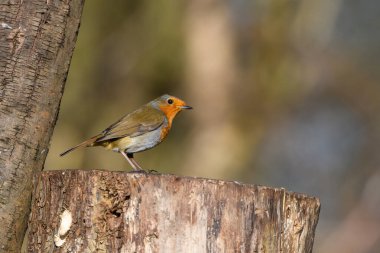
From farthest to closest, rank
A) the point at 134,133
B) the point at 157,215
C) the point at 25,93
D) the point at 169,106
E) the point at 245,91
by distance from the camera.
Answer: the point at 245,91 → the point at 169,106 → the point at 134,133 → the point at 25,93 → the point at 157,215

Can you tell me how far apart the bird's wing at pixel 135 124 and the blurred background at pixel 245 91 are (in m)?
5.03

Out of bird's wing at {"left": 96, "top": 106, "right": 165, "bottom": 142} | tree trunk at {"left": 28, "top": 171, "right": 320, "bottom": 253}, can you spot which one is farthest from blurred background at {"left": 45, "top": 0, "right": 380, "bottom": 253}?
tree trunk at {"left": 28, "top": 171, "right": 320, "bottom": 253}

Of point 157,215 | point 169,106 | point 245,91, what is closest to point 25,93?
point 157,215

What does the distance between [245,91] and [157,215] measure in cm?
890

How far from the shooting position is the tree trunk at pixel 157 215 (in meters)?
3.82

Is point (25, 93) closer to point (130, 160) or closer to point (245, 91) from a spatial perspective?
point (130, 160)

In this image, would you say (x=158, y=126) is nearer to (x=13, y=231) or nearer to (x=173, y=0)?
(x=13, y=231)

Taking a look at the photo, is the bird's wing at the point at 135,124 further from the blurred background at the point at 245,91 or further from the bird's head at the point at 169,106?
the blurred background at the point at 245,91

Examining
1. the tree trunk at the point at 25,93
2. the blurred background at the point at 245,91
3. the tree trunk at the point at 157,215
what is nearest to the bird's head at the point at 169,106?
the tree trunk at the point at 25,93

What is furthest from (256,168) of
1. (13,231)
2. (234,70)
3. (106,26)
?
(13,231)

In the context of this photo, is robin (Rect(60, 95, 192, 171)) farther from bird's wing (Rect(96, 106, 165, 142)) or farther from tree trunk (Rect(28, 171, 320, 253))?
tree trunk (Rect(28, 171, 320, 253))

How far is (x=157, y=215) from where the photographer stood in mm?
3838

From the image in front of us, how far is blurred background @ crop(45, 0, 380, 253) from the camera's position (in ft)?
39.0

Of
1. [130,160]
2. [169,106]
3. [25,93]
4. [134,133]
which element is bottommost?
[25,93]
